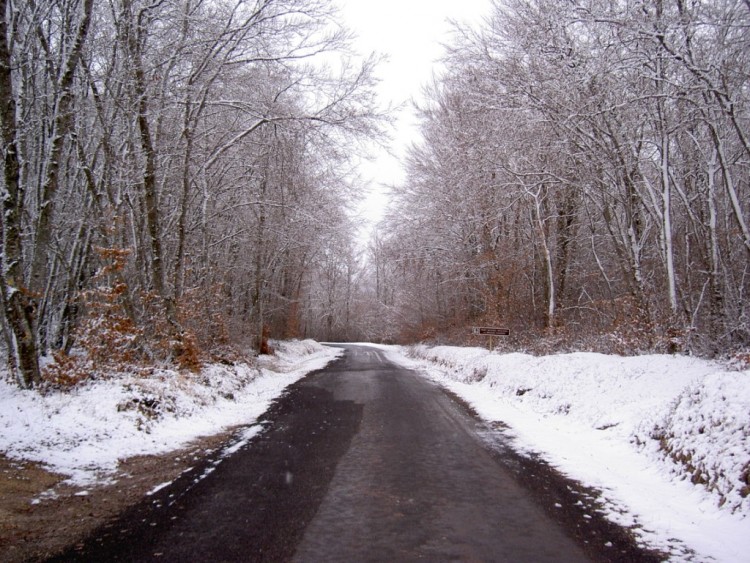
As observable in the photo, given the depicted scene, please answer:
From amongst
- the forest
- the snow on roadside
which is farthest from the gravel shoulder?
the forest

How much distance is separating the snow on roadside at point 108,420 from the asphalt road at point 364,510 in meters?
1.26

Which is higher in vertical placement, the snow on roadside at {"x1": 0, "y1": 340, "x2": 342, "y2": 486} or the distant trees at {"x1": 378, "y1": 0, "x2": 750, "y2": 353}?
the distant trees at {"x1": 378, "y1": 0, "x2": 750, "y2": 353}

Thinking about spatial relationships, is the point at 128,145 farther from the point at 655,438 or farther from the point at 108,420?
the point at 655,438

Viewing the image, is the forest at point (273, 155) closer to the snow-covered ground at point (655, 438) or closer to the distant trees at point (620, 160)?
the distant trees at point (620, 160)

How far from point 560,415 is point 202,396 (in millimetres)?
6836

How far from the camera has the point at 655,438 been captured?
623 cm

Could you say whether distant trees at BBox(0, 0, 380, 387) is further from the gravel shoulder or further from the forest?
the gravel shoulder

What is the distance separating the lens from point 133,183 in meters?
11.4

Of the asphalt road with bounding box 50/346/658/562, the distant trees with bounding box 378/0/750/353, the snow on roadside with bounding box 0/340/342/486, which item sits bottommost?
the asphalt road with bounding box 50/346/658/562

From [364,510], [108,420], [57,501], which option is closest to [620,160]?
[364,510]

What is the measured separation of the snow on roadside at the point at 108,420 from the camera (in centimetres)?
585

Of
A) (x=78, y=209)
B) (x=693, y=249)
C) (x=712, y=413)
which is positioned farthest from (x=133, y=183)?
(x=693, y=249)

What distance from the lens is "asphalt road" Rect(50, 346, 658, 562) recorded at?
3.62 metres

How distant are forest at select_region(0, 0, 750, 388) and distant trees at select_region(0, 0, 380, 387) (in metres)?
0.06
